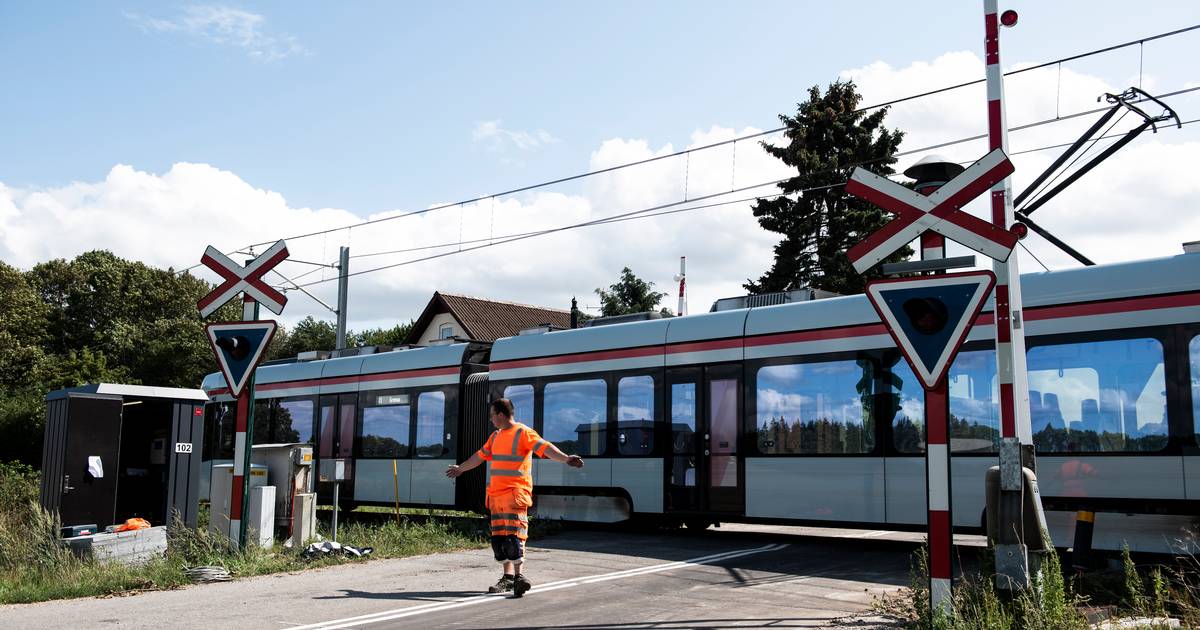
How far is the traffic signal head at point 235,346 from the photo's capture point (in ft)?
34.8

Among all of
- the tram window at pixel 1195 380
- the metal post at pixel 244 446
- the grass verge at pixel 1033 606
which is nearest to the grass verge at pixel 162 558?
the metal post at pixel 244 446

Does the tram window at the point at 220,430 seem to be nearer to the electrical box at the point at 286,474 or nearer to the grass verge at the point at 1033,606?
the electrical box at the point at 286,474

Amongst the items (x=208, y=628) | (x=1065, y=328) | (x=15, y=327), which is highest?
(x=15, y=327)

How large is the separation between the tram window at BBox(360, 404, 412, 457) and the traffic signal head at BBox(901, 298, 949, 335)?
1396cm

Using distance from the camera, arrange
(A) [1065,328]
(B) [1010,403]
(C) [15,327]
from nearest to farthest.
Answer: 1. (B) [1010,403]
2. (A) [1065,328]
3. (C) [15,327]

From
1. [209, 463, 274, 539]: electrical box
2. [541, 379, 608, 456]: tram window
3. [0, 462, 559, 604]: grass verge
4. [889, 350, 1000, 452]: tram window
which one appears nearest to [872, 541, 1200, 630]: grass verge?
[889, 350, 1000, 452]: tram window

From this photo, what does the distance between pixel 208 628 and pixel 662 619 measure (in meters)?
3.26

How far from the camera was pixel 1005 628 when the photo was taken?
5875 mm

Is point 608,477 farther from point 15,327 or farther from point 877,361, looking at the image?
point 15,327

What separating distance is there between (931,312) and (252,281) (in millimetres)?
7303

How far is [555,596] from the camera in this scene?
8.79 meters

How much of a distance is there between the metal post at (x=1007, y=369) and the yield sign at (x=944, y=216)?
1.06 meters

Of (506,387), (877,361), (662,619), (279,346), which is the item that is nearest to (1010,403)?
(662,619)

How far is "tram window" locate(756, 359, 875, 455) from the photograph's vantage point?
1241cm
